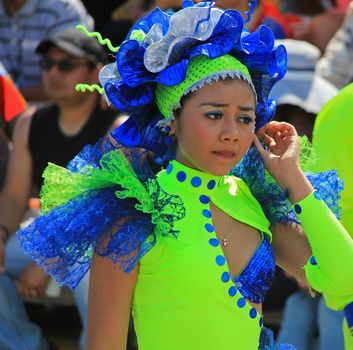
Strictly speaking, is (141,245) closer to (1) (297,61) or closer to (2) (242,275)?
(2) (242,275)

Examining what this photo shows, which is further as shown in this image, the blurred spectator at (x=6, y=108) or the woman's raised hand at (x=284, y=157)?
the blurred spectator at (x=6, y=108)

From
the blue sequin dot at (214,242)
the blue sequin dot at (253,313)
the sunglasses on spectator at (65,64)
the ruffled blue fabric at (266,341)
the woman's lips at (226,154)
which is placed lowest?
the sunglasses on spectator at (65,64)

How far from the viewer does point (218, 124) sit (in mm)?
2799

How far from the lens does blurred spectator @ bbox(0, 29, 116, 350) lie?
570 centimetres

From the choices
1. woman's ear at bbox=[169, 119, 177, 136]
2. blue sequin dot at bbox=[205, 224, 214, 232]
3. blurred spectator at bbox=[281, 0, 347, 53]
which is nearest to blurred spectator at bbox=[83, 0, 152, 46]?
blurred spectator at bbox=[281, 0, 347, 53]

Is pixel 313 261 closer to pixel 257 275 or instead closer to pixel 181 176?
pixel 257 275

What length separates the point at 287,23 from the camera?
7102 millimetres

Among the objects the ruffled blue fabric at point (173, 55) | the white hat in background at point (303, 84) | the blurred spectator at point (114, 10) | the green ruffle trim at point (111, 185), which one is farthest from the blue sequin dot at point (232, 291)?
the blurred spectator at point (114, 10)

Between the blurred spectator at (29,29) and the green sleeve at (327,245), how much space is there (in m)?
4.06

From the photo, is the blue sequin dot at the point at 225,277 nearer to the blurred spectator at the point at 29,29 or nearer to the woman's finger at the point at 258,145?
the woman's finger at the point at 258,145

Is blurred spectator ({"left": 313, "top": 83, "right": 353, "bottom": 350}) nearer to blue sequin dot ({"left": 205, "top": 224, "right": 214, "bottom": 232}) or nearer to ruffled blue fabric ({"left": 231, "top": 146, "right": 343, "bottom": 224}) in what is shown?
ruffled blue fabric ({"left": 231, "top": 146, "right": 343, "bottom": 224})

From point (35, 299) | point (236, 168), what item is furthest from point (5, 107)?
point (236, 168)

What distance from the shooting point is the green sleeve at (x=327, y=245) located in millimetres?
2869

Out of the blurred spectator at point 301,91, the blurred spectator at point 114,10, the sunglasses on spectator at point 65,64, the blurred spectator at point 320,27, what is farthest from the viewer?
the blurred spectator at point 114,10
